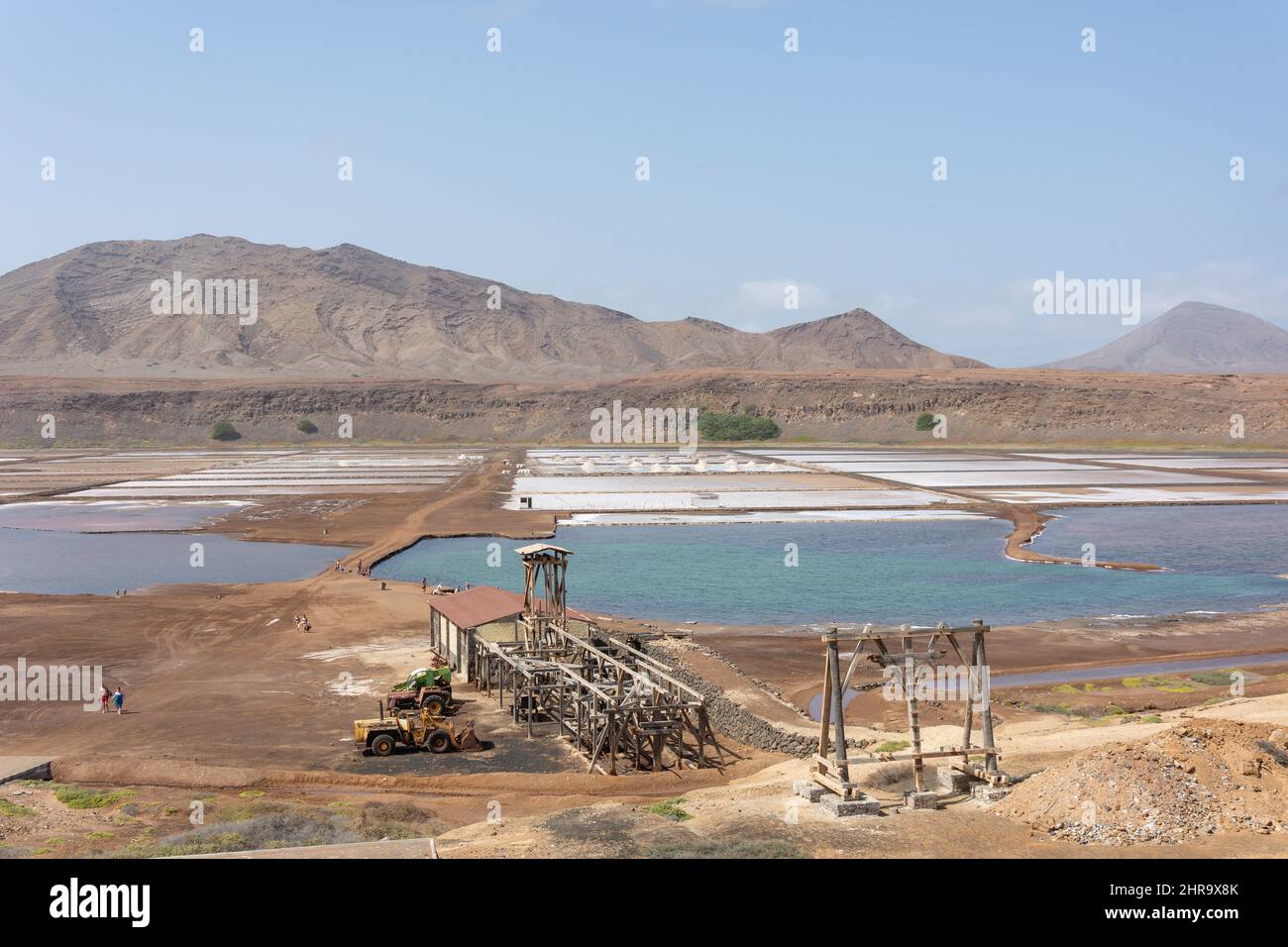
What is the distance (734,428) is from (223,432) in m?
73.4

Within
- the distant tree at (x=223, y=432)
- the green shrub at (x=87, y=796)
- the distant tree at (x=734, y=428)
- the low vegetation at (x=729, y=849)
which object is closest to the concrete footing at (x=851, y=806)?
the low vegetation at (x=729, y=849)

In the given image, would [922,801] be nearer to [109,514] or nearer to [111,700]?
[111,700]

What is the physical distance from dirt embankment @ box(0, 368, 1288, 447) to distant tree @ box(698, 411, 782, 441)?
16.3 feet

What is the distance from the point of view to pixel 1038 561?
161 ft

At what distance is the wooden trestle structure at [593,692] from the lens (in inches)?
874

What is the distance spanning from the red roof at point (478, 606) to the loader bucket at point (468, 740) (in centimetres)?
657

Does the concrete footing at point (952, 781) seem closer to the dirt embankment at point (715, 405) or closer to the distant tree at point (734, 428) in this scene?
the dirt embankment at point (715, 405)

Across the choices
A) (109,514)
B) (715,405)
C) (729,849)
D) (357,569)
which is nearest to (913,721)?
(729,849)

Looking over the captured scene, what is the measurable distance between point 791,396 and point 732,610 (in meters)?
127

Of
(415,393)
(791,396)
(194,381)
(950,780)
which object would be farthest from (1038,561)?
(194,381)

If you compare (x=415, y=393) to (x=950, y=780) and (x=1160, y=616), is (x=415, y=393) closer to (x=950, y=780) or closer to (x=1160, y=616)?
(x=1160, y=616)

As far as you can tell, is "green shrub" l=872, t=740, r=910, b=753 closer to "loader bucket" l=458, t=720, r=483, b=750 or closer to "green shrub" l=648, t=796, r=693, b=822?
"green shrub" l=648, t=796, r=693, b=822

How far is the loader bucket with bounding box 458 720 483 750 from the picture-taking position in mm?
22875

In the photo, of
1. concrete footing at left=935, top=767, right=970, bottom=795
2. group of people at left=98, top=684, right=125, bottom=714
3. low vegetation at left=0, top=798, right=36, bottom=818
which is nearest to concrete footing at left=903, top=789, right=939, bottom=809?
concrete footing at left=935, top=767, right=970, bottom=795
